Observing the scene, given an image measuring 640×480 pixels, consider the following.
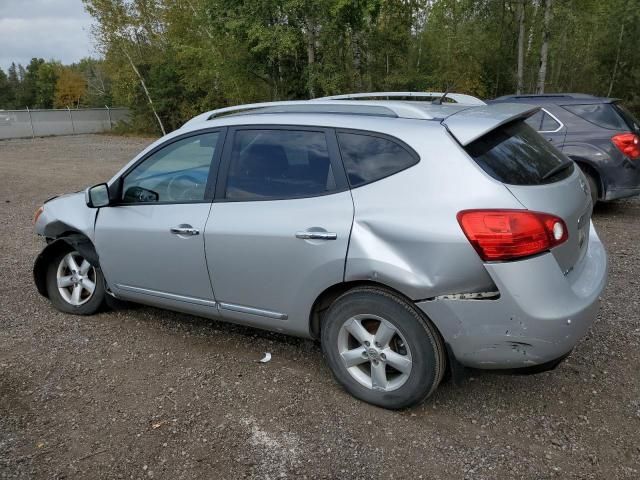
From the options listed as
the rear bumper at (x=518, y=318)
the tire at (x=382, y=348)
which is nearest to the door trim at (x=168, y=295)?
the tire at (x=382, y=348)

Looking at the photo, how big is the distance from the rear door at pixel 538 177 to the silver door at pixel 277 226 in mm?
791

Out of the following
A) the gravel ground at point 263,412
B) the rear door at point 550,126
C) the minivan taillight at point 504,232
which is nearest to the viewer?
the minivan taillight at point 504,232

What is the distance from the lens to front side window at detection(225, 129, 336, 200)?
3113 millimetres

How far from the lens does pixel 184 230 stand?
3.50 m

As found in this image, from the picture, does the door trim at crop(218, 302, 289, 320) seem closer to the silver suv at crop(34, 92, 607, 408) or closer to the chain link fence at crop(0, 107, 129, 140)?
the silver suv at crop(34, 92, 607, 408)

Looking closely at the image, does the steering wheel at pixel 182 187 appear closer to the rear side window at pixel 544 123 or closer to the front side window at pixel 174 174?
the front side window at pixel 174 174

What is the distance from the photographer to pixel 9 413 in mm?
3131

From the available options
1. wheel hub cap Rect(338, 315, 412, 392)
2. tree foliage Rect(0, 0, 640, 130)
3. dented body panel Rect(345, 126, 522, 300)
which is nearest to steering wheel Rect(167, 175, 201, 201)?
dented body panel Rect(345, 126, 522, 300)

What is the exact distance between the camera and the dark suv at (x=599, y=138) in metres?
7.10

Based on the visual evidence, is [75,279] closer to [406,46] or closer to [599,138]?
[599,138]

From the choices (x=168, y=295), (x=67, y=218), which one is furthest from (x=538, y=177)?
(x=67, y=218)

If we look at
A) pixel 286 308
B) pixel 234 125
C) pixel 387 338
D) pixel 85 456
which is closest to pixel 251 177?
pixel 234 125

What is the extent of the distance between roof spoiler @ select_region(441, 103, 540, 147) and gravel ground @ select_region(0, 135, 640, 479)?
5.06ft

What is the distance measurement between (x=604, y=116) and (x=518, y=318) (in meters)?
5.99
